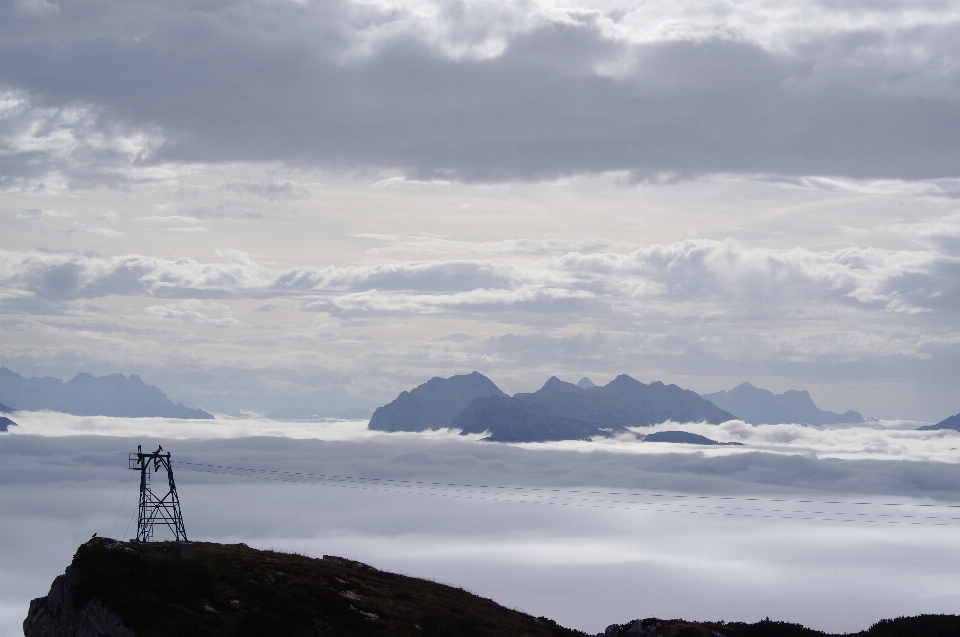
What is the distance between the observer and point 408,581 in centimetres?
11862

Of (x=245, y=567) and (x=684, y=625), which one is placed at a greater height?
(x=245, y=567)

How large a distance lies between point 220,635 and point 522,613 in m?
53.1

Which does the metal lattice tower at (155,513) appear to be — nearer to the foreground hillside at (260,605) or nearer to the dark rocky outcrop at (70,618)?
the foreground hillside at (260,605)

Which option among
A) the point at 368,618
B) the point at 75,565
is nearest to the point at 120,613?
the point at 75,565

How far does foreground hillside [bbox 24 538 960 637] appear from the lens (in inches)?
3184

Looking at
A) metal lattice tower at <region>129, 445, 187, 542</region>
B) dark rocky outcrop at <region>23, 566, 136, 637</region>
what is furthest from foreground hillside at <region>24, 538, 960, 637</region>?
metal lattice tower at <region>129, 445, 187, 542</region>

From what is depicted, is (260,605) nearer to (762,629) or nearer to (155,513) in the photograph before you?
(155,513)

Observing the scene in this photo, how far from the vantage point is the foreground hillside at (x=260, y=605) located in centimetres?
8088

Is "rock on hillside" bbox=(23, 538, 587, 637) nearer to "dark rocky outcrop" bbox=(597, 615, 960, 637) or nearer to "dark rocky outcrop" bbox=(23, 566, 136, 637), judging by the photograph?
"dark rocky outcrop" bbox=(23, 566, 136, 637)

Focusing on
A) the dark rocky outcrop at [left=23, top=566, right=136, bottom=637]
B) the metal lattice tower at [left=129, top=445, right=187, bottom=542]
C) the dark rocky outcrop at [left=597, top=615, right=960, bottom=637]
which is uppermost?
the metal lattice tower at [left=129, top=445, right=187, bottom=542]

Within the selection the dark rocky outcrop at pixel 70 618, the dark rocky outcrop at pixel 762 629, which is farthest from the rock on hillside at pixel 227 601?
the dark rocky outcrop at pixel 762 629

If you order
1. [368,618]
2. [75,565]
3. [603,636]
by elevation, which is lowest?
[603,636]

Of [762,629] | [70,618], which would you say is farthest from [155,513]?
[762,629]

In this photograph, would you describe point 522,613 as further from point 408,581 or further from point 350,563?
point 350,563
